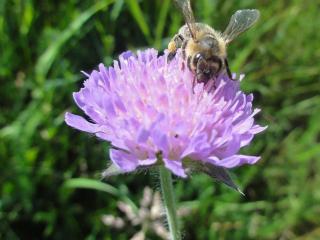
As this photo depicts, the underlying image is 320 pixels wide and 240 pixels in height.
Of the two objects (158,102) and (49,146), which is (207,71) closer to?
(158,102)

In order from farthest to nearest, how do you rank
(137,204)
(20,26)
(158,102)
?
(20,26), (137,204), (158,102)

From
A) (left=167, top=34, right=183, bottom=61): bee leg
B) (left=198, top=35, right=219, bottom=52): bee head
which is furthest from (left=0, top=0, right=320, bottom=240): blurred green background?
(left=198, top=35, right=219, bottom=52): bee head

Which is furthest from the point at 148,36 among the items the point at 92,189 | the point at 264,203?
the point at 264,203

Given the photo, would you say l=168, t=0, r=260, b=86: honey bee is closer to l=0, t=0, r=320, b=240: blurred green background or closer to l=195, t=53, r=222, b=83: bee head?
l=195, t=53, r=222, b=83: bee head

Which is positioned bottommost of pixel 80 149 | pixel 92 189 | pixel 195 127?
pixel 195 127

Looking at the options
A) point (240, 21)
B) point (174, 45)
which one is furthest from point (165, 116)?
point (240, 21)

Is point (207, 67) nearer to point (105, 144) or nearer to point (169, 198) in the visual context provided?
point (169, 198)
